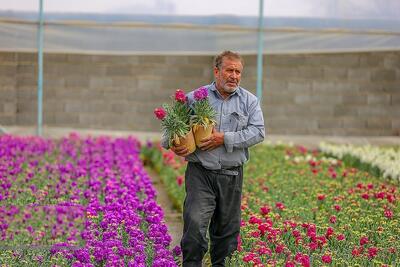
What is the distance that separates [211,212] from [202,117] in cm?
56

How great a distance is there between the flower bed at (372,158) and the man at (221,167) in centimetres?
403

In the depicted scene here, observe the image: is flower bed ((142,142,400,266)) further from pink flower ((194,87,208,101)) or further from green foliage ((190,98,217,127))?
pink flower ((194,87,208,101))

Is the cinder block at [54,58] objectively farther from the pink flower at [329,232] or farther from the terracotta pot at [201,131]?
the terracotta pot at [201,131]

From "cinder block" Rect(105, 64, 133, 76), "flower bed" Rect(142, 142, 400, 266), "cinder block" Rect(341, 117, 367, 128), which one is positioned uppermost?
"cinder block" Rect(105, 64, 133, 76)

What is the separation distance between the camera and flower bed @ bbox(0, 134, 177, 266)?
18.1 ft

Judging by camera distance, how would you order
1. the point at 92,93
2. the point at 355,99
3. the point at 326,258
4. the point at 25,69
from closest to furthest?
1. the point at 326,258
2. the point at 25,69
3. the point at 92,93
4. the point at 355,99

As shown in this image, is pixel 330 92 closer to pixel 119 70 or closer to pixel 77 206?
pixel 119 70

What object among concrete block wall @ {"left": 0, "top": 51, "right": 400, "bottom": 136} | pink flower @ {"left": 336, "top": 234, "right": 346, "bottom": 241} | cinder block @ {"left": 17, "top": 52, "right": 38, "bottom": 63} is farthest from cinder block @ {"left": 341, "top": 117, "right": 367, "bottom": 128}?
pink flower @ {"left": 336, "top": 234, "right": 346, "bottom": 241}

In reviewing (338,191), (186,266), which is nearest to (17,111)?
(338,191)

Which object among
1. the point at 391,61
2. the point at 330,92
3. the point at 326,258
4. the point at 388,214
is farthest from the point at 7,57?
the point at 326,258

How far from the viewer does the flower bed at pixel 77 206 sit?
552 cm

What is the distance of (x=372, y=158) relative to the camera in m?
11.0

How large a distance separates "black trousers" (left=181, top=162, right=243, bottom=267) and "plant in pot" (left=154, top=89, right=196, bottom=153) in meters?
0.21

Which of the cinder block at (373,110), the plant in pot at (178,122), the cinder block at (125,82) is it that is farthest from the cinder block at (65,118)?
the plant in pot at (178,122)
